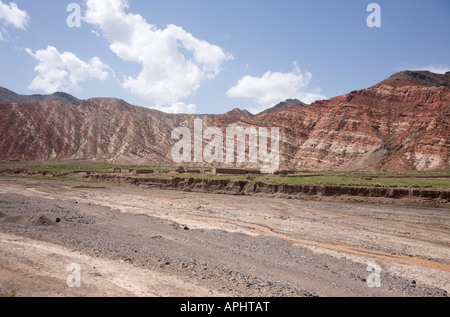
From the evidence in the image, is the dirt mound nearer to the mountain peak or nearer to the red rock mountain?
the red rock mountain

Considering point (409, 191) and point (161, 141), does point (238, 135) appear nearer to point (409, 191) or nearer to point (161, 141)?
point (161, 141)

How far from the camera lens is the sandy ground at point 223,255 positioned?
990 cm

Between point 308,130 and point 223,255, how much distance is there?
310 ft

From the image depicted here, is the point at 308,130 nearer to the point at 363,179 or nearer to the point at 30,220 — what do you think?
the point at 363,179

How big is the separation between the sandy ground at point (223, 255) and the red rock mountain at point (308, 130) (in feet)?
192

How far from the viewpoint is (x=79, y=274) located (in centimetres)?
1027

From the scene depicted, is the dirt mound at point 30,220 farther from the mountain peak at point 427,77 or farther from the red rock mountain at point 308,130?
the mountain peak at point 427,77

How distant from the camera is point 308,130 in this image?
103 metres

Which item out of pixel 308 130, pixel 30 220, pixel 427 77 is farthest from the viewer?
pixel 427 77

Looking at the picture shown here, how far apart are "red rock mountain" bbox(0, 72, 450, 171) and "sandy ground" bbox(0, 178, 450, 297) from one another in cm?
5849

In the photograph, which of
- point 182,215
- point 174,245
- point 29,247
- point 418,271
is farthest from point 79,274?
point 182,215

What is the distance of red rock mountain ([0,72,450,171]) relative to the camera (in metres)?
79.9

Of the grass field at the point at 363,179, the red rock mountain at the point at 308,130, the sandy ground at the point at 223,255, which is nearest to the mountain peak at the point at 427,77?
the red rock mountain at the point at 308,130

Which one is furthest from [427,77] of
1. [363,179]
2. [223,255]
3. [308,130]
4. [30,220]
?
[30,220]
